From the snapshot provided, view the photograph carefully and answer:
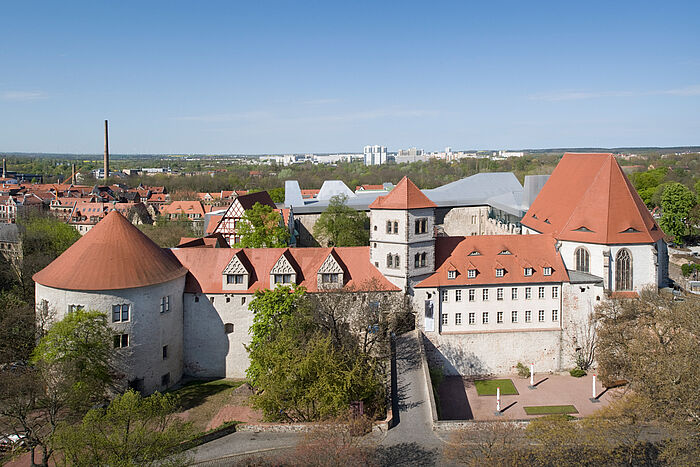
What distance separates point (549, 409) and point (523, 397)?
2.31 m

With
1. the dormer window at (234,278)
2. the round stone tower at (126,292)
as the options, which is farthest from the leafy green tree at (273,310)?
the round stone tower at (126,292)

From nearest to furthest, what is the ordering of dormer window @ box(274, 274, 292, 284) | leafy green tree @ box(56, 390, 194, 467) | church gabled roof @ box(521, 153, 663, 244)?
leafy green tree @ box(56, 390, 194, 467), dormer window @ box(274, 274, 292, 284), church gabled roof @ box(521, 153, 663, 244)

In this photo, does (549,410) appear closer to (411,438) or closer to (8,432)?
(411,438)

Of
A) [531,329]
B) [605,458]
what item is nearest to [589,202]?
[531,329]

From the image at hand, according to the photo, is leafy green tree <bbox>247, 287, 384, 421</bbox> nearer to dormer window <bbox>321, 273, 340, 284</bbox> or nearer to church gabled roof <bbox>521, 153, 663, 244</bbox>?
dormer window <bbox>321, 273, 340, 284</bbox>

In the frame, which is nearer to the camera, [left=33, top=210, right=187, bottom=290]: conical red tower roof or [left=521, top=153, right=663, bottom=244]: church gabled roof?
[left=33, top=210, right=187, bottom=290]: conical red tower roof

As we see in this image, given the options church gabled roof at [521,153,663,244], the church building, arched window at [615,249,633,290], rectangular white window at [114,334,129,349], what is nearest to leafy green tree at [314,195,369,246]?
the church building

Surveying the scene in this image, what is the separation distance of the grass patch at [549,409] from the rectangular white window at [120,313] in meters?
24.9

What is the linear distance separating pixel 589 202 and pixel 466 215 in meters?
32.0

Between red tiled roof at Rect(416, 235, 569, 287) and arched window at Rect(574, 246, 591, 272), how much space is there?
175 cm

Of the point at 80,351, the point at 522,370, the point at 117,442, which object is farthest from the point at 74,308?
the point at 522,370

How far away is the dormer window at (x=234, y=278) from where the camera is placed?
3991 centimetres

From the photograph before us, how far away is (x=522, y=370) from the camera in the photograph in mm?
41625

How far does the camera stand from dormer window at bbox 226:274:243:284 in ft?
131
